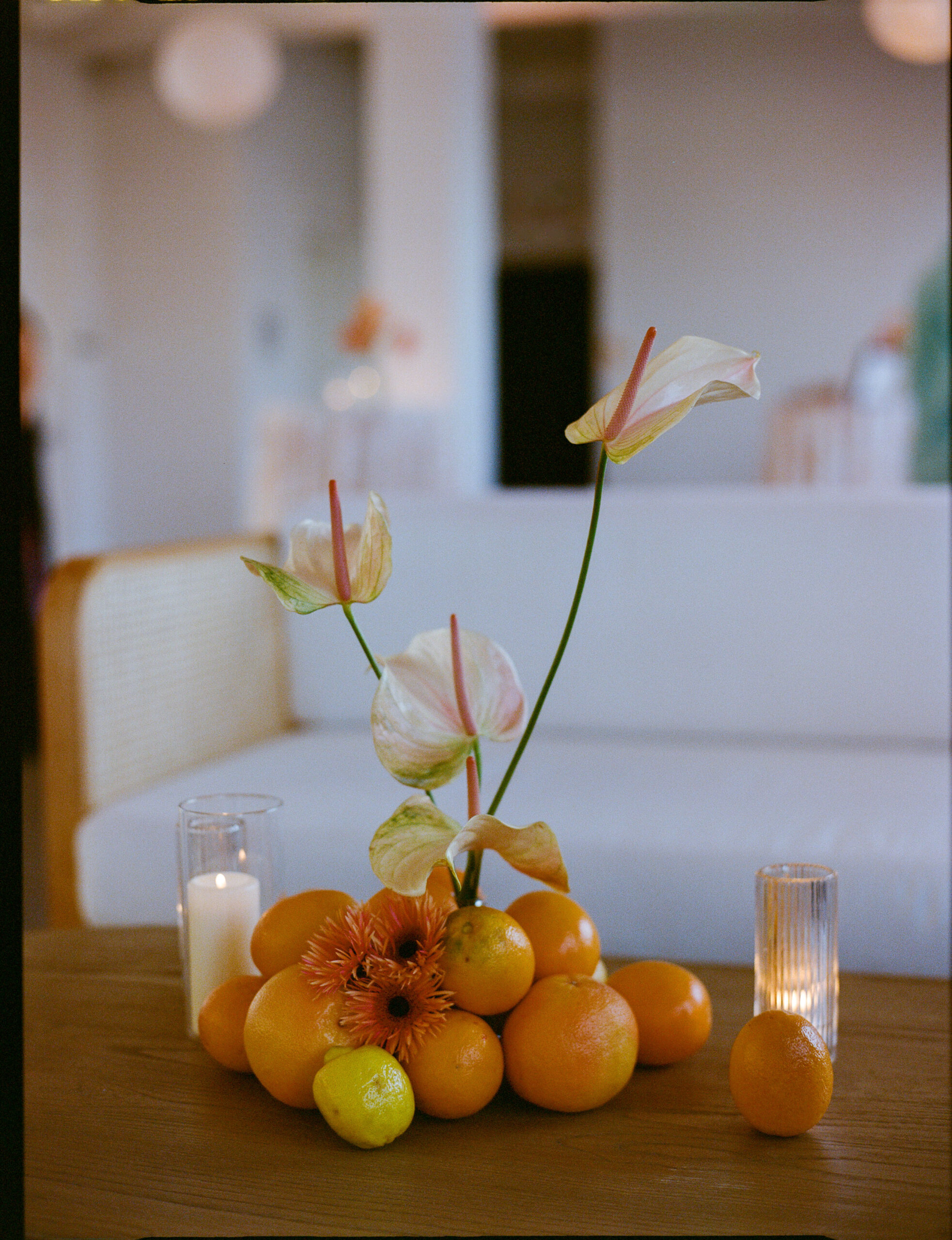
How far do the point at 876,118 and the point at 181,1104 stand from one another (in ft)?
20.3

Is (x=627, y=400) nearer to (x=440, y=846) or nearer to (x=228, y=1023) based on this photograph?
(x=440, y=846)

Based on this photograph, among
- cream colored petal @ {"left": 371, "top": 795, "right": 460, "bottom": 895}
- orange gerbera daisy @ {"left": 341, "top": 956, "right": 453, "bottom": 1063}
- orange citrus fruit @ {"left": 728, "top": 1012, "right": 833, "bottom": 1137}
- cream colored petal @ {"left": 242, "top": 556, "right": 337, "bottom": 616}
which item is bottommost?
orange citrus fruit @ {"left": 728, "top": 1012, "right": 833, "bottom": 1137}

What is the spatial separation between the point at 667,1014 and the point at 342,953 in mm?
185

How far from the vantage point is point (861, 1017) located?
0.78 meters

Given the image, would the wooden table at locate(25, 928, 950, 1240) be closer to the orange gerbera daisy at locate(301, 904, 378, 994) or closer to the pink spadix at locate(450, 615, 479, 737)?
the orange gerbera daisy at locate(301, 904, 378, 994)

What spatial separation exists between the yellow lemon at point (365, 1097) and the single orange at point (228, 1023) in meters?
0.09

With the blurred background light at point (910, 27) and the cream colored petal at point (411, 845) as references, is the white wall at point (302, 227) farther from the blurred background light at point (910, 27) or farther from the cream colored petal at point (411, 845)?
the cream colored petal at point (411, 845)

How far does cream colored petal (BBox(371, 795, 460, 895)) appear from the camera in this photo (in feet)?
1.94

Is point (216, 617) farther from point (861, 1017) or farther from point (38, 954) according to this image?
point (861, 1017)

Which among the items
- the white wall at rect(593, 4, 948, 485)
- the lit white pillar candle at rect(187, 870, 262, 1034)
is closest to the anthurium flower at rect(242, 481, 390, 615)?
the lit white pillar candle at rect(187, 870, 262, 1034)

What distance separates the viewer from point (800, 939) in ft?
2.27

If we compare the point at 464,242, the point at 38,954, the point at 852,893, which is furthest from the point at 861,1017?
the point at 464,242

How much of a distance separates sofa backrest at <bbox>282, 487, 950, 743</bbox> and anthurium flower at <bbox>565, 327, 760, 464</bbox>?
1.03 m

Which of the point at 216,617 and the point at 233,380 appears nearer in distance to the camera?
the point at 216,617
